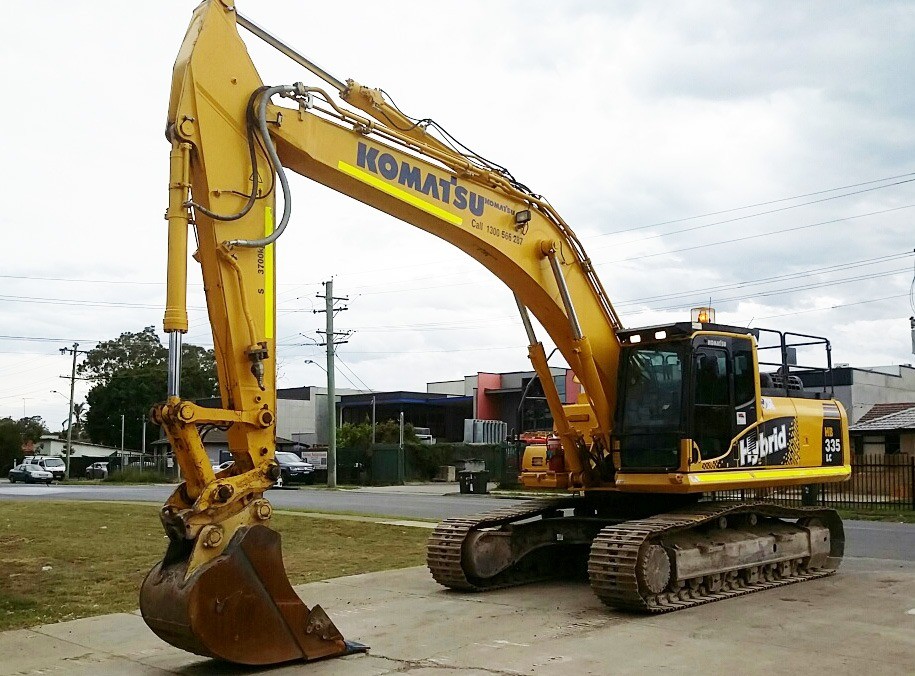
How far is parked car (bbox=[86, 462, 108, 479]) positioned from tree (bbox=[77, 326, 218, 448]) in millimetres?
9896

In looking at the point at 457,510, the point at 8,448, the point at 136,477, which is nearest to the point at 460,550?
the point at 457,510

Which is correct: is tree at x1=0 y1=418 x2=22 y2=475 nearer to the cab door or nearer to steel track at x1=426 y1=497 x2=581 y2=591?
steel track at x1=426 y1=497 x2=581 y2=591

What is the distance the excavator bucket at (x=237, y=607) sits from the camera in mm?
6684

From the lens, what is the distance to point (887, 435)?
29.7 m

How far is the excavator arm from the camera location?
272 inches

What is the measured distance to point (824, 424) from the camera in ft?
39.5

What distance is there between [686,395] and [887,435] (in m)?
22.1

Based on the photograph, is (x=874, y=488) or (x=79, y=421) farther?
(x=79, y=421)

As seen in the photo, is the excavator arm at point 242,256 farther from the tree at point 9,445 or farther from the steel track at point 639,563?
the tree at point 9,445

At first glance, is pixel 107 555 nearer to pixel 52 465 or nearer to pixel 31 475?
pixel 31 475

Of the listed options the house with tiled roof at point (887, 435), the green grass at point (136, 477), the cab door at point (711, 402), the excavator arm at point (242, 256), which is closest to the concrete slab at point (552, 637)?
the excavator arm at point (242, 256)

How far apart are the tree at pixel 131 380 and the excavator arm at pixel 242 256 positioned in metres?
64.6

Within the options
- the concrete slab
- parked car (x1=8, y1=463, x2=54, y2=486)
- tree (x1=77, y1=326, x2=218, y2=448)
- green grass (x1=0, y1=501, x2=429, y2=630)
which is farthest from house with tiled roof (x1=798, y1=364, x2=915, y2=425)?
tree (x1=77, y1=326, x2=218, y2=448)

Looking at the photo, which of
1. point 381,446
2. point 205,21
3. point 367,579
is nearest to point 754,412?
point 367,579
